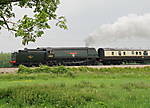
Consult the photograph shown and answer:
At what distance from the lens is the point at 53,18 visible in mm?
12305

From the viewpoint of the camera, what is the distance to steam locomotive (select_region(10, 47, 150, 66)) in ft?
167

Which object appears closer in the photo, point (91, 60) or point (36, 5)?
point (36, 5)

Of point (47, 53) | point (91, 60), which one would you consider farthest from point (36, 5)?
point (91, 60)

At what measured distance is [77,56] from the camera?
172 feet

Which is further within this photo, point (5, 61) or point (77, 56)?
point (5, 61)

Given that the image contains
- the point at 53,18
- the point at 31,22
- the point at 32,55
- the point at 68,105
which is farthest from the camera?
the point at 32,55

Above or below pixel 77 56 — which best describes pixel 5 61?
below

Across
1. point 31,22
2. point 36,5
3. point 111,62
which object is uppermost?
point 36,5

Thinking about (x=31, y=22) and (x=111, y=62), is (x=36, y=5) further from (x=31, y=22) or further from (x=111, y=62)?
(x=111, y=62)

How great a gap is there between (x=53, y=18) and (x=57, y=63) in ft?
130

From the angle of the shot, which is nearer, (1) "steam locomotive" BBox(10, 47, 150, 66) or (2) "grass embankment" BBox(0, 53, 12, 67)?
(1) "steam locomotive" BBox(10, 47, 150, 66)

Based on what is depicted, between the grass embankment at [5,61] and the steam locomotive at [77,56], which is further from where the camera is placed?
the grass embankment at [5,61]

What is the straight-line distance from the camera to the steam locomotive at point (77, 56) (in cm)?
5075

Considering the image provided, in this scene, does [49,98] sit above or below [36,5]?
below
